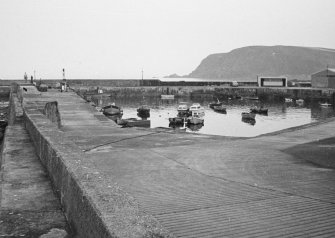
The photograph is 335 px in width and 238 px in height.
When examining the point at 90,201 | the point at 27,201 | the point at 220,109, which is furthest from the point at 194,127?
the point at 90,201

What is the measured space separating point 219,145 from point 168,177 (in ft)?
20.8

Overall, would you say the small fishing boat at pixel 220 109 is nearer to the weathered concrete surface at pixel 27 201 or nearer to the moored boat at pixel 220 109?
the moored boat at pixel 220 109

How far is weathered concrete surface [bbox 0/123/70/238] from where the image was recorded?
6309mm

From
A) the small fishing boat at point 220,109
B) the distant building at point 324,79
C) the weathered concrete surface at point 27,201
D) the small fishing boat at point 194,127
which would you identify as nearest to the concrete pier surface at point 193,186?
the weathered concrete surface at point 27,201

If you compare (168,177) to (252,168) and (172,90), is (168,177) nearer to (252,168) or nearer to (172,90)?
(252,168)

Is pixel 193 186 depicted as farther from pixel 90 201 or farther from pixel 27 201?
pixel 90 201

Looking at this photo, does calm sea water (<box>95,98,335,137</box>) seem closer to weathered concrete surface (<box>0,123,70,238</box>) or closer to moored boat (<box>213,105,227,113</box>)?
moored boat (<box>213,105,227,113</box>)

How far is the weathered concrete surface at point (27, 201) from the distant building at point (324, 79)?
107 meters

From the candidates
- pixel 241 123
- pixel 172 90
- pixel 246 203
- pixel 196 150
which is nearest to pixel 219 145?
pixel 196 150

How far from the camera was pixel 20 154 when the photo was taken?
443 inches

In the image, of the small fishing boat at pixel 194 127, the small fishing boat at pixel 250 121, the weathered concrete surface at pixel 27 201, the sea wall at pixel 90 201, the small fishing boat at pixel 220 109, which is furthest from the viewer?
the small fishing boat at pixel 220 109

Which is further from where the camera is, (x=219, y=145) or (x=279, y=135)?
(x=279, y=135)

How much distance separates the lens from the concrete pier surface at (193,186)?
5422 millimetres

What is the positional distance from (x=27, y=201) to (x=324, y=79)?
11340 cm
